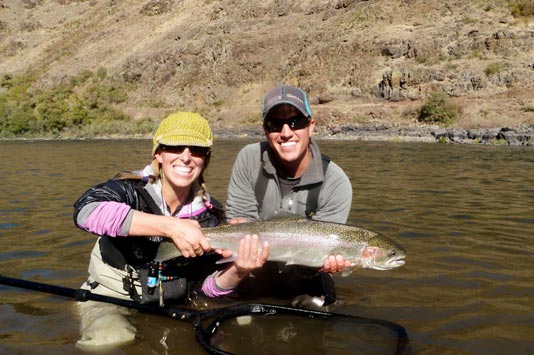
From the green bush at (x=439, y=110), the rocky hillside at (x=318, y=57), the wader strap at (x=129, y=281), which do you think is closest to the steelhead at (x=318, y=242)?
the wader strap at (x=129, y=281)

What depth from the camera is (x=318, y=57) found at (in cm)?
5209

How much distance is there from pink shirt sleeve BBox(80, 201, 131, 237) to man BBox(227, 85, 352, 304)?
1083 millimetres

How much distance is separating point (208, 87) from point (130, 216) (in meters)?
57.9

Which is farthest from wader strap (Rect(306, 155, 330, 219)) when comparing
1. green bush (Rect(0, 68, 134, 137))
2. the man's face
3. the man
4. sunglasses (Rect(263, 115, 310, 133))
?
green bush (Rect(0, 68, 134, 137))

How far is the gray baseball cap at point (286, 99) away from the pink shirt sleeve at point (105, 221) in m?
1.57

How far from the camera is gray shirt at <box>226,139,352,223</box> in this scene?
4.50m

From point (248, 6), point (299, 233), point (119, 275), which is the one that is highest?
point (248, 6)

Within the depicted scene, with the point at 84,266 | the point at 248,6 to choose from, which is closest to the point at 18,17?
the point at 248,6

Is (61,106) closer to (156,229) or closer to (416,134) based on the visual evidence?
(416,134)

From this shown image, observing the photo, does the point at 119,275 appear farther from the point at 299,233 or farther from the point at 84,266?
the point at 84,266

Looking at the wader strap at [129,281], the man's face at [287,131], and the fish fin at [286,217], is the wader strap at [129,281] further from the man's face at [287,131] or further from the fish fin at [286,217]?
the man's face at [287,131]

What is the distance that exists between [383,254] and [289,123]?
139cm

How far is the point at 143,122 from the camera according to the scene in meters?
54.8

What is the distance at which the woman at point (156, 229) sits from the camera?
3436 mm
